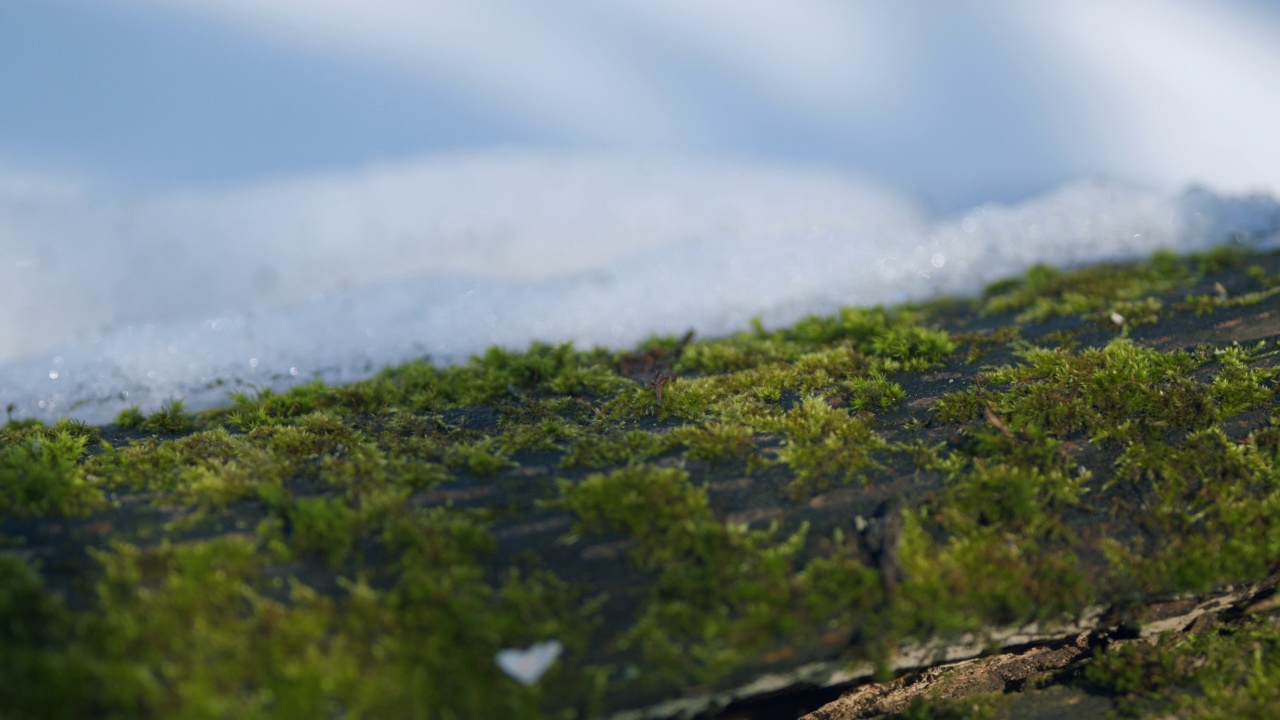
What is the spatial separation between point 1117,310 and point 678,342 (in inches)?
128

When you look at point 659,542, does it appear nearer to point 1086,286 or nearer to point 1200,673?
point 1200,673

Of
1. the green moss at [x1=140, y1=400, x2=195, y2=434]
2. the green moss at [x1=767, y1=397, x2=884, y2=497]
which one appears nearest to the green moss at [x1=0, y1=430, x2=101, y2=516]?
the green moss at [x1=140, y1=400, x2=195, y2=434]

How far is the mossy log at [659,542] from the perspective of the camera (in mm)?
2877

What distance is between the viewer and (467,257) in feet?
36.8

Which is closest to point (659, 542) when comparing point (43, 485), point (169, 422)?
point (43, 485)

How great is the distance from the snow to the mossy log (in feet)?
4.78

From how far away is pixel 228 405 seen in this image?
5.41m

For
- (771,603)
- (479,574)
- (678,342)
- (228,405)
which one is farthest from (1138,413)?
(228,405)

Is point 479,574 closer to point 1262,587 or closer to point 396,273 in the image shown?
point 1262,587

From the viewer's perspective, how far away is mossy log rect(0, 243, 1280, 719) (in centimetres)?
288

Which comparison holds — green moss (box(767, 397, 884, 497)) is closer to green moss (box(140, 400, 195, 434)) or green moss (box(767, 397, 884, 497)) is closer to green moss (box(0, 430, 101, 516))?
green moss (box(0, 430, 101, 516))

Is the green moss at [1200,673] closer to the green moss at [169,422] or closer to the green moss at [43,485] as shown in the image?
the green moss at [43,485]

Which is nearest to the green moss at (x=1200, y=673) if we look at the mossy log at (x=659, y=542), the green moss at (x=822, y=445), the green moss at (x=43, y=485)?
the mossy log at (x=659, y=542)

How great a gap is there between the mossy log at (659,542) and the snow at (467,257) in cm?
146
